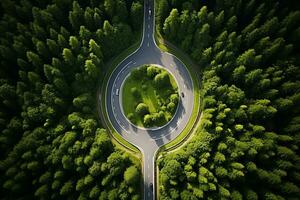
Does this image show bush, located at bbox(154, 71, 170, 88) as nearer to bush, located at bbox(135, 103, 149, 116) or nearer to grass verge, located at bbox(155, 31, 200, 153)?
bush, located at bbox(135, 103, 149, 116)

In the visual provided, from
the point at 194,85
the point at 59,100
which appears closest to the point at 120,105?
the point at 59,100

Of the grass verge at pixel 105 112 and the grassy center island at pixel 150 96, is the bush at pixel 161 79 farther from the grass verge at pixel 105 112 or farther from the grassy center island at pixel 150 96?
the grass verge at pixel 105 112

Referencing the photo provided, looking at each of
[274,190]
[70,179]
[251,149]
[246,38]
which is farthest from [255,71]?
[70,179]

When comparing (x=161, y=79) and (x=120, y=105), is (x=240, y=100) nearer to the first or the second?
(x=161, y=79)

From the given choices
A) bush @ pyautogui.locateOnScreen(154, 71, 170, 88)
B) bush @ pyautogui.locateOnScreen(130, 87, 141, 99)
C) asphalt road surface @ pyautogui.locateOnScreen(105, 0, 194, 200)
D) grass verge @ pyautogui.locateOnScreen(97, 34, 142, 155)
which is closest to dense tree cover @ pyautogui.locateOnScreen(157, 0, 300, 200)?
asphalt road surface @ pyautogui.locateOnScreen(105, 0, 194, 200)

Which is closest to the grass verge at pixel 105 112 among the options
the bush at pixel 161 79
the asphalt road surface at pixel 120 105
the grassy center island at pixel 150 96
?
the asphalt road surface at pixel 120 105
